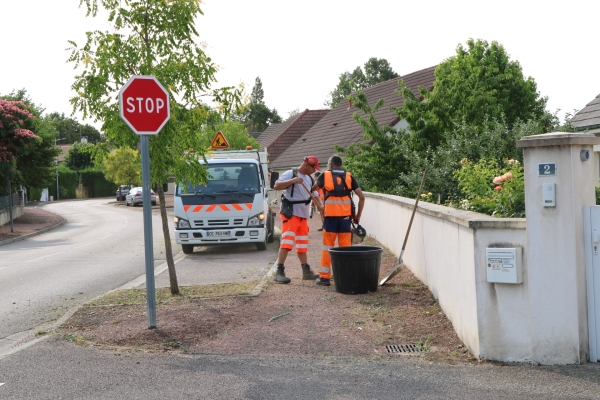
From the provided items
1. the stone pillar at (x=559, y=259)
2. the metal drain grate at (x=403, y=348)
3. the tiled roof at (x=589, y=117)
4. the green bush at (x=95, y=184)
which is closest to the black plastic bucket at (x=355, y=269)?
the metal drain grate at (x=403, y=348)

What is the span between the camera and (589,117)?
17.6 meters

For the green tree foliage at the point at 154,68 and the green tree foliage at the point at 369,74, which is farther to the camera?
the green tree foliage at the point at 369,74

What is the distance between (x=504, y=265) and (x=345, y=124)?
1326 inches

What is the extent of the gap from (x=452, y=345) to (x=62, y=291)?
6.91 m

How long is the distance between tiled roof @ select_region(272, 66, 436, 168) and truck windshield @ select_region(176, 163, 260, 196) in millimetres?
15767

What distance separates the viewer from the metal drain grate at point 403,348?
6.34m

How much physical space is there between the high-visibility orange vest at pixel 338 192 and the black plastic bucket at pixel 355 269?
0.83m

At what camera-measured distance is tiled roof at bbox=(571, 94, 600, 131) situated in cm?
1685

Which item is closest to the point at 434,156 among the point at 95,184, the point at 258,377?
the point at 258,377

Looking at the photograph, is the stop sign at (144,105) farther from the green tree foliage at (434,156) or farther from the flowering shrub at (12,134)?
the flowering shrub at (12,134)

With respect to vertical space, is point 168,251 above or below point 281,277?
above

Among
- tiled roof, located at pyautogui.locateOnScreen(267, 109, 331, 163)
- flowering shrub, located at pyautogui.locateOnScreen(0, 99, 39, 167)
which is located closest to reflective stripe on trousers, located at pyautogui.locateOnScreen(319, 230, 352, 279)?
flowering shrub, located at pyautogui.locateOnScreen(0, 99, 39, 167)

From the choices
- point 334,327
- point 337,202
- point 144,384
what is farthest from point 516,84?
point 144,384

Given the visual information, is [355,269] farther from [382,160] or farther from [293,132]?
[293,132]
